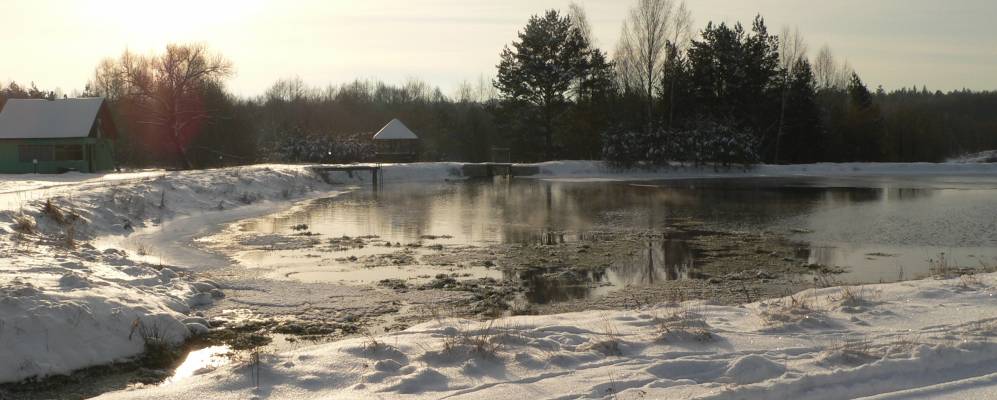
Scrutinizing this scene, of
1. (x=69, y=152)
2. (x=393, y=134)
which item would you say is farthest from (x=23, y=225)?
(x=393, y=134)

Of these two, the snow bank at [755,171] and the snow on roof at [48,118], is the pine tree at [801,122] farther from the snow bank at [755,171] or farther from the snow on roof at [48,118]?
the snow on roof at [48,118]

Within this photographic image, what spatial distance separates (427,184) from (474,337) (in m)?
32.5

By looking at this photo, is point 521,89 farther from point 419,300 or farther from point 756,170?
point 419,300

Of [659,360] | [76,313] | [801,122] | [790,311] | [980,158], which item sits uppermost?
[801,122]

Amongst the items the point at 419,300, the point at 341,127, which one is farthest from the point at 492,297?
the point at 341,127

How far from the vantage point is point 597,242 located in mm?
16203

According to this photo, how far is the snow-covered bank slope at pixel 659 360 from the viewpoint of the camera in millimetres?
5973

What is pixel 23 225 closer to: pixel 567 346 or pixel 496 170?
pixel 567 346

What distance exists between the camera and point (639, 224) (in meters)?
19.5

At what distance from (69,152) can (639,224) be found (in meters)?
32.7

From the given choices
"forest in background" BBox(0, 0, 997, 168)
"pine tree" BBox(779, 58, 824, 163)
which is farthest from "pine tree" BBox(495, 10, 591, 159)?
"pine tree" BBox(779, 58, 824, 163)

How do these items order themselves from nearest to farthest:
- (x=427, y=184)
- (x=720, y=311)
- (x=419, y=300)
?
(x=720, y=311)
(x=419, y=300)
(x=427, y=184)

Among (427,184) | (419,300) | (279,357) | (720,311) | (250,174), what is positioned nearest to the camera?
(279,357)

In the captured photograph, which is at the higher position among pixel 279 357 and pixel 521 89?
pixel 521 89
